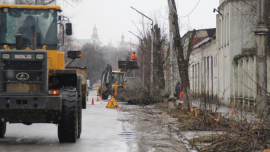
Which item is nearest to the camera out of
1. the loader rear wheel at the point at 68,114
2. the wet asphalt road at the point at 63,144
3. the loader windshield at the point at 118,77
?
the wet asphalt road at the point at 63,144

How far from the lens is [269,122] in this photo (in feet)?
27.0

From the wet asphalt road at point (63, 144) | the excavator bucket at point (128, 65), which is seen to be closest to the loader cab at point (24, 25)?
the wet asphalt road at point (63, 144)

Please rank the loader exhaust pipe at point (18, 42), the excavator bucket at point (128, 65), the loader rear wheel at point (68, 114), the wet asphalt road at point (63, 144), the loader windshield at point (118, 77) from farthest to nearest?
the excavator bucket at point (128, 65) → the loader windshield at point (118, 77) → the loader exhaust pipe at point (18, 42) → the loader rear wheel at point (68, 114) → the wet asphalt road at point (63, 144)

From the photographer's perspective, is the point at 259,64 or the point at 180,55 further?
the point at 180,55

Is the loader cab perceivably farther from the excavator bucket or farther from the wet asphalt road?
the excavator bucket

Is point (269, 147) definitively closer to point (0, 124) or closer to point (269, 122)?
point (269, 122)

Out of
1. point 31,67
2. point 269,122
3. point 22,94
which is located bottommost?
point 269,122

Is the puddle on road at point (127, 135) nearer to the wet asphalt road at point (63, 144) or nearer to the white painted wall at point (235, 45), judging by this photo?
the wet asphalt road at point (63, 144)

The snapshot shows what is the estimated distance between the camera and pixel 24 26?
10305 millimetres

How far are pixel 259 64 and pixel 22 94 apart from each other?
6.89m

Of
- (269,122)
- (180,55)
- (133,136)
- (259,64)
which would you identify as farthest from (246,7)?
(269,122)

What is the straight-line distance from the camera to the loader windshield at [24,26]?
10.3 metres

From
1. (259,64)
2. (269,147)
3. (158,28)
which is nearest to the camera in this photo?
(269,147)

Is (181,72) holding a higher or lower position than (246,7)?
lower
